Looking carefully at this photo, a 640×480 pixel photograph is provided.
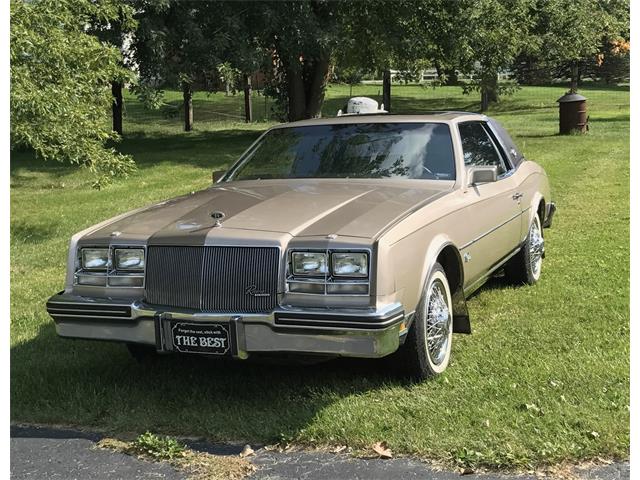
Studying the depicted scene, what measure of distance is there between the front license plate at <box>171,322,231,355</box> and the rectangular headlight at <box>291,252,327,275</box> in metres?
0.49

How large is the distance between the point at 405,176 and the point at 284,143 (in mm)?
1138

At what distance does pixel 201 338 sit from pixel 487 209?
8.16 feet

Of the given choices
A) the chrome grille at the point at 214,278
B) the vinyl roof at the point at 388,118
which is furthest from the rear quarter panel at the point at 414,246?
the vinyl roof at the point at 388,118

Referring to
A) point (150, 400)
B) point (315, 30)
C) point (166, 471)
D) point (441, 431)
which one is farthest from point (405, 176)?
point (315, 30)

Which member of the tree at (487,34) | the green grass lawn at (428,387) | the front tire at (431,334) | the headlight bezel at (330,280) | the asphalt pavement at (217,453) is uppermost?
the tree at (487,34)

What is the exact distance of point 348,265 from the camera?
12.3ft

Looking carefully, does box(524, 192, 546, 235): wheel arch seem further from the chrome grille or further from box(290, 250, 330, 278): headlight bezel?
the chrome grille

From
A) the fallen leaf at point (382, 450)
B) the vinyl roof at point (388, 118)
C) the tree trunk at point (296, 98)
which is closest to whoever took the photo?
the fallen leaf at point (382, 450)

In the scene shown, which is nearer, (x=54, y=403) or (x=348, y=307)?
(x=348, y=307)

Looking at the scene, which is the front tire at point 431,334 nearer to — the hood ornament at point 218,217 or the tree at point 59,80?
the hood ornament at point 218,217

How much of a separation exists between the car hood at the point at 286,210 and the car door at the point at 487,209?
38 centimetres

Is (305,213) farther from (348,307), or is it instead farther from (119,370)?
(119,370)

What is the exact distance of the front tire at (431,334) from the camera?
414 cm

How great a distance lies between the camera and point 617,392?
4074 mm
